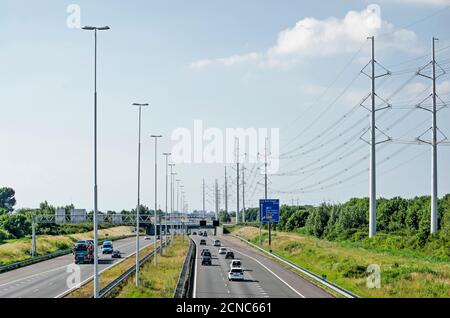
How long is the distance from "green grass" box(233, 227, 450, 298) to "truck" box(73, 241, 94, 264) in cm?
3034

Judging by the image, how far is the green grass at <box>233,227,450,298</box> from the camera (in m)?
53.1

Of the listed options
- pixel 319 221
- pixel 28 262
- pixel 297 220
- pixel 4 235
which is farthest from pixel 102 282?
pixel 297 220

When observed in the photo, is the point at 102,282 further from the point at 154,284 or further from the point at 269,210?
the point at 269,210

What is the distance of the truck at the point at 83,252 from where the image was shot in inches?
3863

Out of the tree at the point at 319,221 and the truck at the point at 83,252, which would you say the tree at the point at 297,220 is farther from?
the truck at the point at 83,252

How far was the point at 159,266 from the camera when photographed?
290 ft

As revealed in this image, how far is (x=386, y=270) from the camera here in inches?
2549

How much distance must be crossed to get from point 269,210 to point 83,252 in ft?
112

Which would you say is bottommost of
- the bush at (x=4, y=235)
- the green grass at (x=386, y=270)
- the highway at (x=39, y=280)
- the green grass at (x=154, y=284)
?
the bush at (x=4, y=235)

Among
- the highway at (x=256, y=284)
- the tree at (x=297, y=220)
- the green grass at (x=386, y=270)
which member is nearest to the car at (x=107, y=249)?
the green grass at (x=386, y=270)

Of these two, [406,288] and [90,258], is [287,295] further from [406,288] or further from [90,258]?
[90,258]

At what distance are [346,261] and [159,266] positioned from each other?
81.5ft

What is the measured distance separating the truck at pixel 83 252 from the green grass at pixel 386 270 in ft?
99.6
